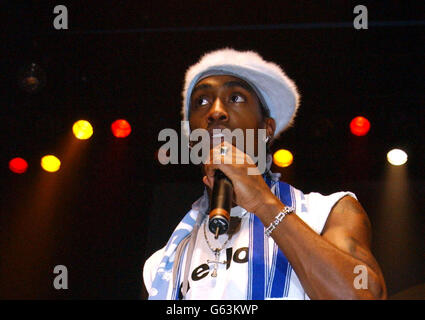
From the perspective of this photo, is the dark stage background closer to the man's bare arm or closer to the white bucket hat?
the white bucket hat

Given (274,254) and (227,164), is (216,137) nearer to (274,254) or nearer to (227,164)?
(227,164)

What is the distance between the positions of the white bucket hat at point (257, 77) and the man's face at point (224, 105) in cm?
4

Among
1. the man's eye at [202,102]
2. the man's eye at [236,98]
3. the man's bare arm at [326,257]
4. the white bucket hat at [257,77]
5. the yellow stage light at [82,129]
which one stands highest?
the yellow stage light at [82,129]

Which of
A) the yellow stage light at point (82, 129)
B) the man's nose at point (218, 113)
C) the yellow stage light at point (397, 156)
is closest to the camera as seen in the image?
the man's nose at point (218, 113)

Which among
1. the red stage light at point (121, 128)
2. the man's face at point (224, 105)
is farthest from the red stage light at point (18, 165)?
the man's face at point (224, 105)

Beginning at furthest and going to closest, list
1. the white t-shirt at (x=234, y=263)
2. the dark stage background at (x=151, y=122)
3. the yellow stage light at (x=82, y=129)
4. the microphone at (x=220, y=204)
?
the yellow stage light at (x=82, y=129)
the dark stage background at (x=151, y=122)
the white t-shirt at (x=234, y=263)
the microphone at (x=220, y=204)

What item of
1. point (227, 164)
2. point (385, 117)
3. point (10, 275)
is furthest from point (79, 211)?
point (227, 164)

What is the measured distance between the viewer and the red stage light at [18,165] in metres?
4.12

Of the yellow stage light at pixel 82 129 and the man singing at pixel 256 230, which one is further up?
the yellow stage light at pixel 82 129

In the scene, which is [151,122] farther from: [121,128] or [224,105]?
[224,105]

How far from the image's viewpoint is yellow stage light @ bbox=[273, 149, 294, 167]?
4113mm

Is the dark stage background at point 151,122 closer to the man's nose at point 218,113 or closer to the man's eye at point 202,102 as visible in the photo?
the man's eye at point 202,102

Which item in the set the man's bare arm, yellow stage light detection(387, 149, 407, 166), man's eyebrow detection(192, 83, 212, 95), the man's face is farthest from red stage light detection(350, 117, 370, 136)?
the man's bare arm

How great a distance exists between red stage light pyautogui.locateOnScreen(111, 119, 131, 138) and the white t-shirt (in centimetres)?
227
